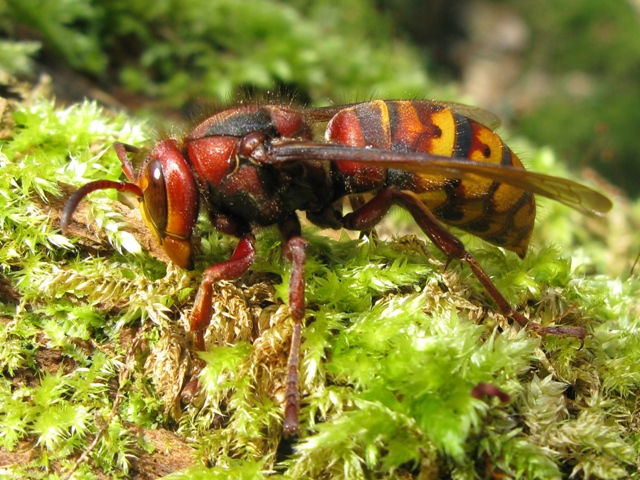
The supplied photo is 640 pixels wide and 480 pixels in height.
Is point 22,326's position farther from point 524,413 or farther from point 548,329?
point 548,329

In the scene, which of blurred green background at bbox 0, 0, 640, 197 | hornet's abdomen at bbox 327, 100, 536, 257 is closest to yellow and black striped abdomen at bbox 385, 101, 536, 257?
hornet's abdomen at bbox 327, 100, 536, 257

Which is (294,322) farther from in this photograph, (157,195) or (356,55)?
(356,55)

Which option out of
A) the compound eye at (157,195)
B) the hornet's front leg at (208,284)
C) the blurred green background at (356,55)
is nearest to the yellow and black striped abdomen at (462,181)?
the blurred green background at (356,55)

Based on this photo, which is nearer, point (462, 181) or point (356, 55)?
point (462, 181)

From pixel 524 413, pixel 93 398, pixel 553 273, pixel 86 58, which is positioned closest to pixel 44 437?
pixel 93 398

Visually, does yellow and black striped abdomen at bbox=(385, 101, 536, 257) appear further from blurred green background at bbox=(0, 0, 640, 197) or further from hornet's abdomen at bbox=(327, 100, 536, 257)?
blurred green background at bbox=(0, 0, 640, 197)

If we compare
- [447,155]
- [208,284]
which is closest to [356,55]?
[447,155]
